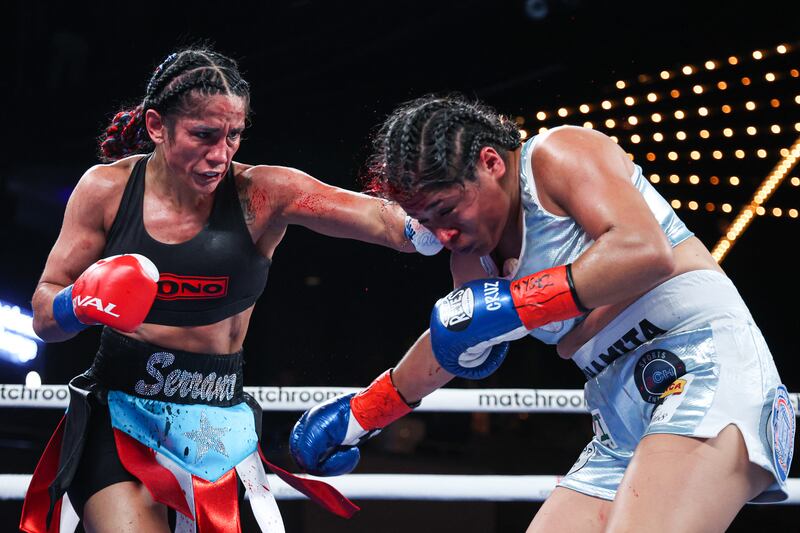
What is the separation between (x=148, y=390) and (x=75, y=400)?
0.54 feet

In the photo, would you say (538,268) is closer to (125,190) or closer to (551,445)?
(125,190)

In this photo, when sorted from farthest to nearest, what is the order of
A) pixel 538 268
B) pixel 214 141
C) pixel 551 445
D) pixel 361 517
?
pixel 551 445, pixel 361 517, pixel 214 141, pixel 538 268

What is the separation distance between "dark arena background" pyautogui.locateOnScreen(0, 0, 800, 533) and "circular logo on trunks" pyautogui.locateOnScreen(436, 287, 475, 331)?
310 centimetres

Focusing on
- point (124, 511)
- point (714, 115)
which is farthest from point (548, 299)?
point (714, 115)

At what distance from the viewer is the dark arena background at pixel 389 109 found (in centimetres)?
455

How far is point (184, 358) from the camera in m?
1.92

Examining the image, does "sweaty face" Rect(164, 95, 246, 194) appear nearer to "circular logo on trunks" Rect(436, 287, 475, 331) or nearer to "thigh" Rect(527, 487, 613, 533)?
"circular logo on trunks" Rect(436, 287, 475, 331)

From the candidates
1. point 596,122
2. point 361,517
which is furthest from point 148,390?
point 596,122

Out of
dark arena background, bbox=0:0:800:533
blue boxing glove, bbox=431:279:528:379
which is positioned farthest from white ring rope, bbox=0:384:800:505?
dark arena background, bbox=0:0:800:533

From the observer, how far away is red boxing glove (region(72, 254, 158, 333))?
1651 mm

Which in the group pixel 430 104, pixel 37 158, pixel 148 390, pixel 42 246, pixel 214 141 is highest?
pixel 37 158

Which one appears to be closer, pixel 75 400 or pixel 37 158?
pixel 75 400

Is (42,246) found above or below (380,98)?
below

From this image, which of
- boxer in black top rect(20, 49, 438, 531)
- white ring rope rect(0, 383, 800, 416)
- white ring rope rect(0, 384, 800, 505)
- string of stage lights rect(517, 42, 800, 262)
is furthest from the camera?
string of stage lights rect(517, 42, 800, 262)
